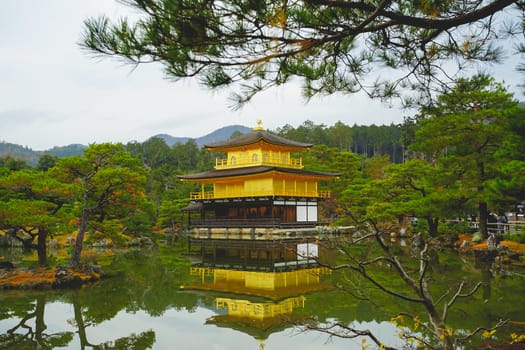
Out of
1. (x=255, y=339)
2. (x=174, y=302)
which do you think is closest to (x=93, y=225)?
(x=174, y=302)

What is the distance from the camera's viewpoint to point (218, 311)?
6.82 metres

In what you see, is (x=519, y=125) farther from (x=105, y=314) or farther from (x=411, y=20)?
(x=105, y=314)

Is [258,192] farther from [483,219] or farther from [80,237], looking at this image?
[80,237]

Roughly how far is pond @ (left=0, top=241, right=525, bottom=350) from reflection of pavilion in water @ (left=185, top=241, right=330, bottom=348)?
2cm

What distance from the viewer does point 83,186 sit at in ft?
33.8

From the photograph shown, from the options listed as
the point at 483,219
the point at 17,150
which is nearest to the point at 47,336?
the point at 483,219

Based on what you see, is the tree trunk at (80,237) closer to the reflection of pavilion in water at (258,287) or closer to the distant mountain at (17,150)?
the reflection of pavilion in water at (258,287)

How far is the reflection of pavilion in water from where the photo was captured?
5988 mm

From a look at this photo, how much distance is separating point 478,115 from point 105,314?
37.5 feet

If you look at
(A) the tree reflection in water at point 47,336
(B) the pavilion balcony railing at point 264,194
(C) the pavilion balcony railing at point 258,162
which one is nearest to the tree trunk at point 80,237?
(A) the tree reflection in water at point 47,336

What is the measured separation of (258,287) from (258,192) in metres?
15.5

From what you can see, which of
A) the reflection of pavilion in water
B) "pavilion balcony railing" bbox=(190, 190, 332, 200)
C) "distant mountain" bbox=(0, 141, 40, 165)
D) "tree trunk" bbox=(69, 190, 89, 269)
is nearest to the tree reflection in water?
the reflection of pavilion in water

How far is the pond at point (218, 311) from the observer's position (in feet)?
17.5

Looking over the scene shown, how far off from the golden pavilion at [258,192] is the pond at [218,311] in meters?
13.5
